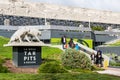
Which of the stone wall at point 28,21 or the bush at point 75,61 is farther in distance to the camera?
the stone wall at point 28,21

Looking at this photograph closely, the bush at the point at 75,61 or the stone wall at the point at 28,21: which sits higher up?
the stone wall at the point at 28,21

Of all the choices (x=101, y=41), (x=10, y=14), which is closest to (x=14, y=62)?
(x=101, y=41)

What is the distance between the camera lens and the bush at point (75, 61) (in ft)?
71.6

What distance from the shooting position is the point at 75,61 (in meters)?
22.1

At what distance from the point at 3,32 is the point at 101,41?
14.0 metres

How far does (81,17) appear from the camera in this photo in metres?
71.8

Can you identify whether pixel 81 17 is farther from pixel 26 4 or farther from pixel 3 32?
pixel 3 32

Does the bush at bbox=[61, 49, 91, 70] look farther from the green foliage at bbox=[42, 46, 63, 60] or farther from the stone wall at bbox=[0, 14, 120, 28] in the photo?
the stone wall at bbox=[0, 14, 120, 28]

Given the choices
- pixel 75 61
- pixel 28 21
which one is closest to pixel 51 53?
pixel 75 61

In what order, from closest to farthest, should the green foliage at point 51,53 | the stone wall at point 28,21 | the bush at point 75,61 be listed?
the bush at point 75,61
the green foliage at point 51,53
the stone wall at point 28,21

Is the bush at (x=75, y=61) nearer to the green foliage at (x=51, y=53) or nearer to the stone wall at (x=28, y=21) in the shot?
the green foliage at (x=51, y=53)

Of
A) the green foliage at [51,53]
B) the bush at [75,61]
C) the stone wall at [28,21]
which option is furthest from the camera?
the stone wall at [28,21]

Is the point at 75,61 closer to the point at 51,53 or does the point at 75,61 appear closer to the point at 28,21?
the point at 51,53

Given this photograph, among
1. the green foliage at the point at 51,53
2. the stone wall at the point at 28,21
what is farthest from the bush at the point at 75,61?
the stone wall at the point at 28,21
